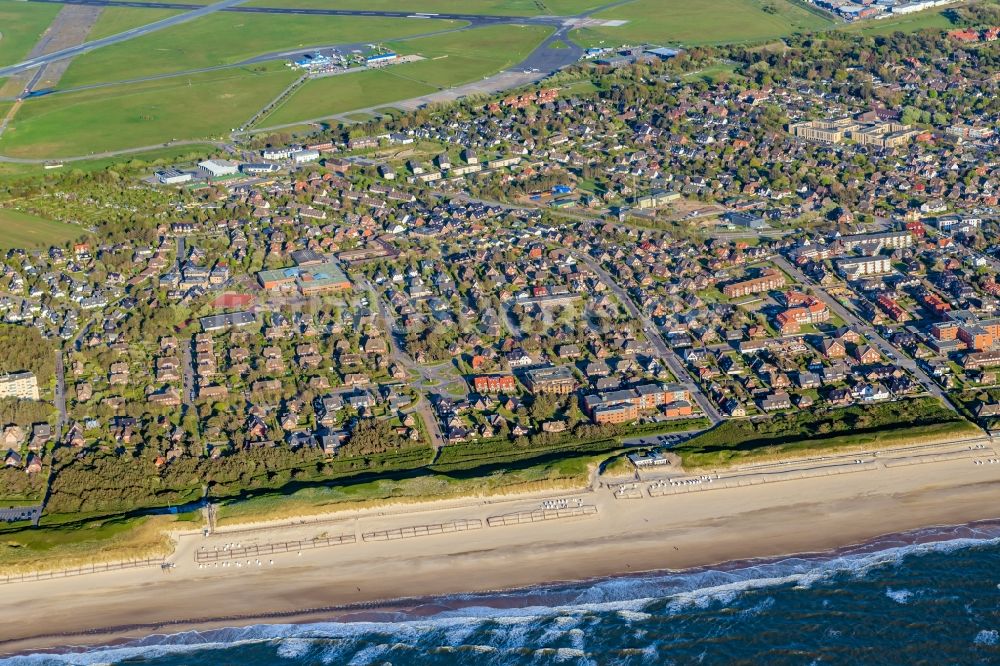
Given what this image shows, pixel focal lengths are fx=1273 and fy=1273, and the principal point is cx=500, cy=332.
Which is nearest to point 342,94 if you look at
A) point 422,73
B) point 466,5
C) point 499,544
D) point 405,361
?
point 422,73

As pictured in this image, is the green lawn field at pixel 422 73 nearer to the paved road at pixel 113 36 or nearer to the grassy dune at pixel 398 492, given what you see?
the paved road at pixel 113 36

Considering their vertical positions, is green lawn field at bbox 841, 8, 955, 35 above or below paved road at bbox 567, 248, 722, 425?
below

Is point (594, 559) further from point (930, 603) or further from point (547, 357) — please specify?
point (547, 357)

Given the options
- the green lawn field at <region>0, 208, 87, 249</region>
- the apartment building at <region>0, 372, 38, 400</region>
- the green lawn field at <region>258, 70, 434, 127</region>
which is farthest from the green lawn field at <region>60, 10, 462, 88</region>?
the apartment building at <region>0, 372, 38, 400</region>

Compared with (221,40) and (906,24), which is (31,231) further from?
(906,24)

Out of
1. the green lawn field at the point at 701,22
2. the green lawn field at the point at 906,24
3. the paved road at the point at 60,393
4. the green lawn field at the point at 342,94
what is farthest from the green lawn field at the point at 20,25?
the green lawn field at the point at 906,24

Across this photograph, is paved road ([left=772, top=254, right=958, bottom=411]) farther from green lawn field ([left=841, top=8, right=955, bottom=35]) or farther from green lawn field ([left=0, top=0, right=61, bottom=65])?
green lawn field ([left=0, top=0, right=61, bottom=65])
